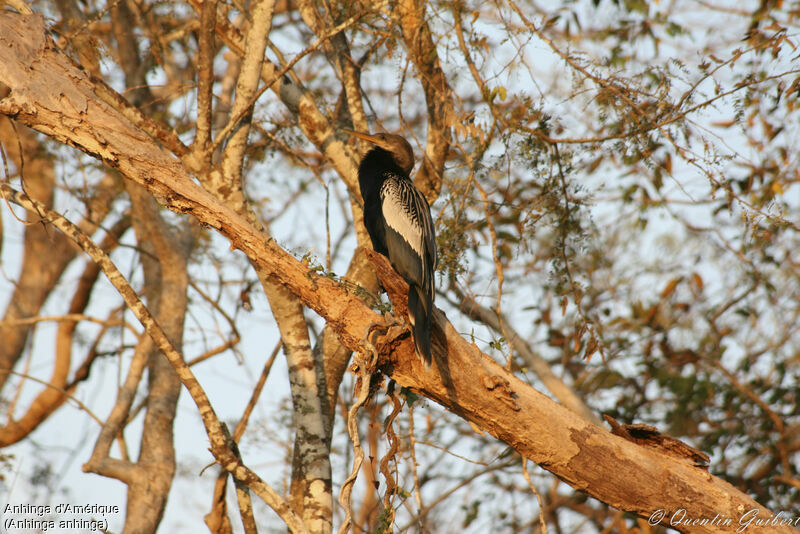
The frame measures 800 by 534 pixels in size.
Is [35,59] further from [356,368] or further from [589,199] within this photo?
[589,199]

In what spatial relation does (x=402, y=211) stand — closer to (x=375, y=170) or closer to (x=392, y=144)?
(x=375, y=170)

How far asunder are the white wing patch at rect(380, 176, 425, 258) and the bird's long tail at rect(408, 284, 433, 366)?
0.72m

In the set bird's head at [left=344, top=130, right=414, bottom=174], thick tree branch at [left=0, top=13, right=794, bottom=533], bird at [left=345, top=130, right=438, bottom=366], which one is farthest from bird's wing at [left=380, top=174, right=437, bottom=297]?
thick tree branch at [left=0, top=13, right=794, bottom=533]

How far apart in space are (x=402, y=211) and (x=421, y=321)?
1274mm

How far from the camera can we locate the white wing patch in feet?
13.1

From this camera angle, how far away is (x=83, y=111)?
3.16 meters

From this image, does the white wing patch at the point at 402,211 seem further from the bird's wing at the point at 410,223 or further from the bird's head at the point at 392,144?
the bird's head at the point at 392,144

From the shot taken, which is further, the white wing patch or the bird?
the white wing patch

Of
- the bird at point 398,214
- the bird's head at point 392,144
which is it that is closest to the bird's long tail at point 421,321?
the bird at point 398,214

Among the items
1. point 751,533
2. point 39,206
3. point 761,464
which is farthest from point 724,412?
point 39,206

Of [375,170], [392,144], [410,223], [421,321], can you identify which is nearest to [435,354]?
[421,321]

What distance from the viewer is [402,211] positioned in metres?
4.13

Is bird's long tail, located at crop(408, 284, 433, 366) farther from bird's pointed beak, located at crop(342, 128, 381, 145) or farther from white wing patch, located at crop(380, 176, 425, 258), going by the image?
bird's pointed beak, located at crop(342, 128, 381, 145)

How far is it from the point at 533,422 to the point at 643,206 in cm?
338
